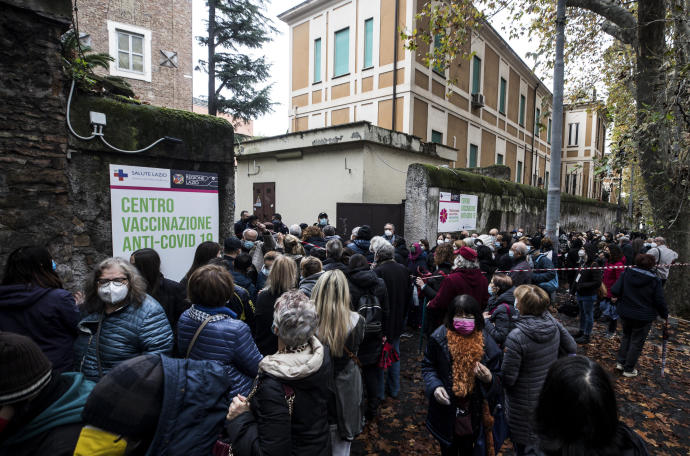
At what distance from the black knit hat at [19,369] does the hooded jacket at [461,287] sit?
3.78 meters

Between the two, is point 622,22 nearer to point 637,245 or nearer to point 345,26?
point 637,245

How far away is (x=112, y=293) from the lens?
229 centimetres

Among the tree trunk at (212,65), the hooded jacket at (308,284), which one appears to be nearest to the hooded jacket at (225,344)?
the hooded jacket at (308,284)

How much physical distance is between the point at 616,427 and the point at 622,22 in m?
10.1

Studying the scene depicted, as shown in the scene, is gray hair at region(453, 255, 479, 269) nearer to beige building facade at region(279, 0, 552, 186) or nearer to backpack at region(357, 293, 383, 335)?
backpack at region(357, 293, 383, 335)

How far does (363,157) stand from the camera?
1128 cm

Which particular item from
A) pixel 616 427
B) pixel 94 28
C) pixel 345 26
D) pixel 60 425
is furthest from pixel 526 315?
pixel 94 28

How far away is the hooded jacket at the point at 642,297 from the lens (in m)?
4.89

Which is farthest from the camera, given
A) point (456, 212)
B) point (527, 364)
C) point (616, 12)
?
point (456, 212)

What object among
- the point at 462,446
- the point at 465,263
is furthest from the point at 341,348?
the point at 465,263

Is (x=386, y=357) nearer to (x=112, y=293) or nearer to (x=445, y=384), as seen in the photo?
(x=445, y=384)

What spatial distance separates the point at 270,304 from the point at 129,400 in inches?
78.0

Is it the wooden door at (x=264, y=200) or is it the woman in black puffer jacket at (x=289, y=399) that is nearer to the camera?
the woman in black puffer jacket at (x=289, y=399)

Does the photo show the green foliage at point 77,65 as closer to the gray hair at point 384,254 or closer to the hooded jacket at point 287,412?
the gray hair at point 384,254
